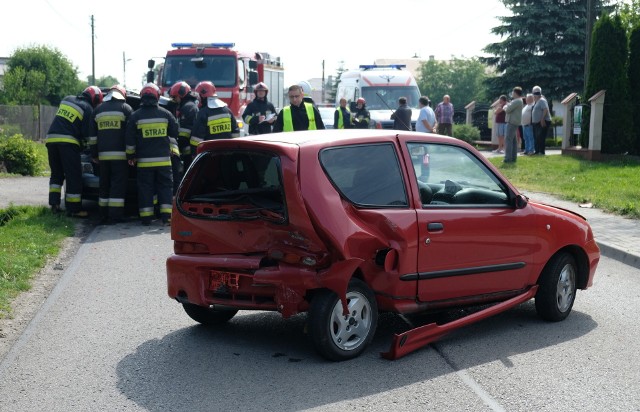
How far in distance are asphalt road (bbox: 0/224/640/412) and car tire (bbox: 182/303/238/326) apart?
0.30ft

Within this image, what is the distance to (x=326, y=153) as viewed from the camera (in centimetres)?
669

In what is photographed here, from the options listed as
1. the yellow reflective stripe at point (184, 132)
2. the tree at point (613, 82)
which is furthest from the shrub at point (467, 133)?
the yellow reflective stripe at point (184, 132)

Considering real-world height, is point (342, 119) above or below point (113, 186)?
above

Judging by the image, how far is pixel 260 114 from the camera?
17.4m

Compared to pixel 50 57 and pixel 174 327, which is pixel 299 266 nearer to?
pixel 174 327

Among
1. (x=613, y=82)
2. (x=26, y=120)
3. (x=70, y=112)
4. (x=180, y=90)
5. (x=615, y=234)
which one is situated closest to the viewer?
(x=615, y=234)

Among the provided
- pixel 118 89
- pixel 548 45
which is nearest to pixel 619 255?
pixel 118 89

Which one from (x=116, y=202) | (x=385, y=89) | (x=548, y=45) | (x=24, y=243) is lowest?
(x=24, y=243)

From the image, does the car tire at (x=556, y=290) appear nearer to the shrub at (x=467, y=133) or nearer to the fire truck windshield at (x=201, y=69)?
the fire truck windshield at (x=201, y=69)

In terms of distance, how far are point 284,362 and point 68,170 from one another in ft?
27.5

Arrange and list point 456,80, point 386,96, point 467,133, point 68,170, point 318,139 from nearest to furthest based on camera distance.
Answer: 1. point 318,139
2. point 68,170
3. point 386,96
4. point 467,133
5. point 456,80

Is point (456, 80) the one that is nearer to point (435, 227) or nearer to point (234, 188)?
point (234, 188)

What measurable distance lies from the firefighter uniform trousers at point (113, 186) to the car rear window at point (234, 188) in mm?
6674

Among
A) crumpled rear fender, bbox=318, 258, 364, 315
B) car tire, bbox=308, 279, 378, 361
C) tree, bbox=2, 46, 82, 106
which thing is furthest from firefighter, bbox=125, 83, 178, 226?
tree, bbox=2, 46, 82, 106
